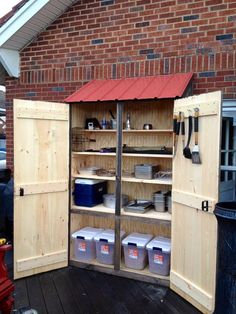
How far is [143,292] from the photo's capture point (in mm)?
3688

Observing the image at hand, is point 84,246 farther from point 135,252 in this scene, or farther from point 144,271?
point 144,271

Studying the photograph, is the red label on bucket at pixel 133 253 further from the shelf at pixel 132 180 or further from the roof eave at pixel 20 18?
the roof eave at pixel 20 18

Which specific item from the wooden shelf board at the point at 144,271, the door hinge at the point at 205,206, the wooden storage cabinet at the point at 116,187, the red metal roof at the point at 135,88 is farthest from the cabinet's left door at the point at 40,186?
the door hinge at the point at 205,206

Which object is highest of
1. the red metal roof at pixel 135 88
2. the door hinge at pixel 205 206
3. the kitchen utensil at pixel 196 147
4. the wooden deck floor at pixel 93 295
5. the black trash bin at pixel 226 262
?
the red metal roof at pixel 135 88

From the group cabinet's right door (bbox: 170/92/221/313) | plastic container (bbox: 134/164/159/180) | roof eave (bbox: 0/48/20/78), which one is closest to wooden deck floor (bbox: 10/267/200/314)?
cabinet's right door (bbox: 170/92/221/313)

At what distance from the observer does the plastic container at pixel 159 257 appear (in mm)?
3881

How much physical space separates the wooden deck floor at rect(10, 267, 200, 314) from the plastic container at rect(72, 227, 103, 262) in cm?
25

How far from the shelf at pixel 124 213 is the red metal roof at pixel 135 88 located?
1.41m

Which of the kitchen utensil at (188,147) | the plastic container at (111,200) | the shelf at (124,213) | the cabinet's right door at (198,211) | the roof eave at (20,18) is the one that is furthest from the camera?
the roof eave at (20,18)

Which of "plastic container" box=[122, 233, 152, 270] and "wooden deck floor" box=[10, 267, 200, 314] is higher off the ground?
"plastic container" box=[122, 233, 152, 270]

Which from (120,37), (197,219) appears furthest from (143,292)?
(120,37)

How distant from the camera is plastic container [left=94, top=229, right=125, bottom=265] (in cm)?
420

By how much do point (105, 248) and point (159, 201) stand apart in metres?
0.92

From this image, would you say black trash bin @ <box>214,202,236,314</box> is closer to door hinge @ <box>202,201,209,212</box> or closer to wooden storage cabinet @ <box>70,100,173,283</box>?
door hinge @ <box>202,201,209,212</box>
